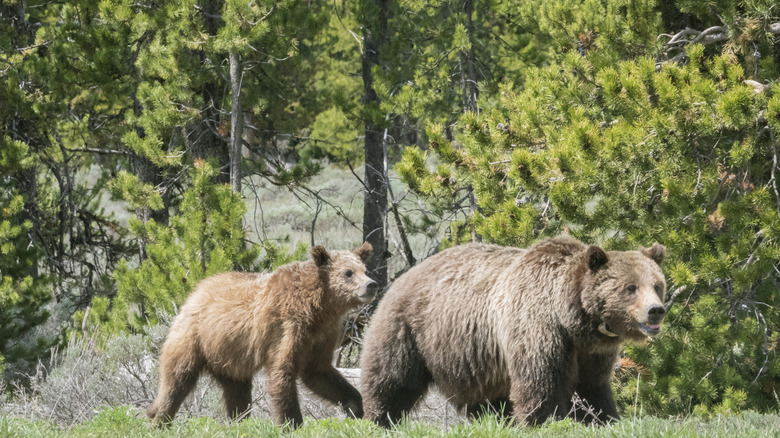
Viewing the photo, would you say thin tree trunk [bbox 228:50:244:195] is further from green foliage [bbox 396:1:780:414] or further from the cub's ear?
the cub's ear

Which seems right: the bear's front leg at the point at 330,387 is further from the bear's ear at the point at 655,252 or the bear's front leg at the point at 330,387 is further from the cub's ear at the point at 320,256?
the bear's ear at the point at 655,252

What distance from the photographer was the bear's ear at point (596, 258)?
5998 mm

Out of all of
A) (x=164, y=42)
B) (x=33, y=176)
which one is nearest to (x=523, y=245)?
(x=164, y=42)

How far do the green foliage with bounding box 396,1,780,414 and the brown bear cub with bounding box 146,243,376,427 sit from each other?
195 cm

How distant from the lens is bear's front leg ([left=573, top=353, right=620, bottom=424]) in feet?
20.7

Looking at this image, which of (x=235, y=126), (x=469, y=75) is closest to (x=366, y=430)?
(x=235, y=126)

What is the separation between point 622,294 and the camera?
19.5 feet

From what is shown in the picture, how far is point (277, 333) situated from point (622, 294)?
121 inches

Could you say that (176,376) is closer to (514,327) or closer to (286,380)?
Result: (286,380)

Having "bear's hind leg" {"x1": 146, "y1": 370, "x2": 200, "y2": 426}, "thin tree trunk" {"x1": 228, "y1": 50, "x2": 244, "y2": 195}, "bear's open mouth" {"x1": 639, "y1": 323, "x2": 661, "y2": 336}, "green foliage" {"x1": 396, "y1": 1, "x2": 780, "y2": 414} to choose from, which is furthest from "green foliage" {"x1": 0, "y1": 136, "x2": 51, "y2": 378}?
"bear's open mouth" {"x1": 639, "y1": 323, "x2": 661, "y2": 336}

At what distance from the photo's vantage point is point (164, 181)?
12398 mm

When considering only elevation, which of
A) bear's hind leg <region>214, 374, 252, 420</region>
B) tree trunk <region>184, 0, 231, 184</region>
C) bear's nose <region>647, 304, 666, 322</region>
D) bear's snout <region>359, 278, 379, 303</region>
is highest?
tree trunk <region>184, 0, 231, 184</region>

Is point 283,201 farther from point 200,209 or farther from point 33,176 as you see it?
point 200,209

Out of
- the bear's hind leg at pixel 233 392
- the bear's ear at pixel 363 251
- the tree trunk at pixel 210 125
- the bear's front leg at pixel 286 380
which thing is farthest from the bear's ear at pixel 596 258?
the tree trunk at pixel 210 125
